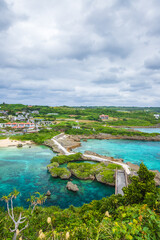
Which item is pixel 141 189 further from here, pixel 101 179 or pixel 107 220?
pixel 101 179

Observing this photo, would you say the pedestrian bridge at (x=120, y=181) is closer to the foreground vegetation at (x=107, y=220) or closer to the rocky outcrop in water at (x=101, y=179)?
the rocky outcrop in water at (x=101, y=179)

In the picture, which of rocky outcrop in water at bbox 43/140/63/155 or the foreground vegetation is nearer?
the foreground vegetation

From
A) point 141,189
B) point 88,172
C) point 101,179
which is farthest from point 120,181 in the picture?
point 141,189

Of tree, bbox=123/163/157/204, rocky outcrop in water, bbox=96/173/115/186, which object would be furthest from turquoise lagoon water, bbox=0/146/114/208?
tree, bbox=123/163/157/204

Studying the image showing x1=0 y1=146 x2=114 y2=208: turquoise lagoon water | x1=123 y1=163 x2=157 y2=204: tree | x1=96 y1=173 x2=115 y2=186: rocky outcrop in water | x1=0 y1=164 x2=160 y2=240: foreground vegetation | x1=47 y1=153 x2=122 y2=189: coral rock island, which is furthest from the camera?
x1=47 y1=153 x2=122 y2=189: coral rock island

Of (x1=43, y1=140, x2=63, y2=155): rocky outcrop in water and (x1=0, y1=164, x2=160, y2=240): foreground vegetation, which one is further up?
(x1=0, y1=164, x2=160, y2=240): foreground vegetation

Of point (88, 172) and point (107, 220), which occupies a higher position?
point (107, 220)

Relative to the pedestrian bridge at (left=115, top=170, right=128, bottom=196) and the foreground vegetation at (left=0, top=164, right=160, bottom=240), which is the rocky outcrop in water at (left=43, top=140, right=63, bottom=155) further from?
the foreground vegetation at (left=0, top=164, right=160, bottom=240)

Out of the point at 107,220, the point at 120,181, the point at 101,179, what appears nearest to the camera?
the point at 107,220
